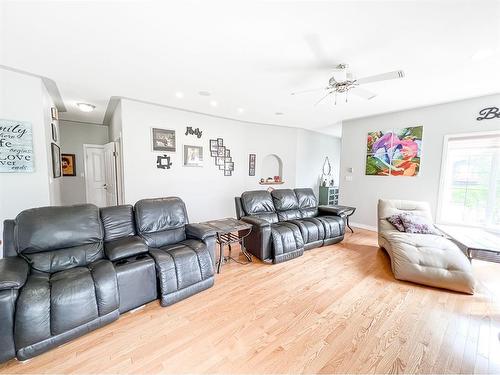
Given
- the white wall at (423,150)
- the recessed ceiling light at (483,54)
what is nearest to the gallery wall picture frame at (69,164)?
the white wall at (423,150)

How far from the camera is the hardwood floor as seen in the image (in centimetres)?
149

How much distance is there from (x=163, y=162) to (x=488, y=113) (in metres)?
5.61

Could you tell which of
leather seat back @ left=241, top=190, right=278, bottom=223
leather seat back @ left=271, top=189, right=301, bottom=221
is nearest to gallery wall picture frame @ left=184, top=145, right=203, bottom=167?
leather seat back @ left=241, top=190, right=278, bottom=223

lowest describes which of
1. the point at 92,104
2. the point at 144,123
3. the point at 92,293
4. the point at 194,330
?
the point at 194,330

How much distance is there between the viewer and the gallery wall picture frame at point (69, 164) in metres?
5.36

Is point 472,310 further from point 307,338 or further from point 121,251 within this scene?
point 121,251

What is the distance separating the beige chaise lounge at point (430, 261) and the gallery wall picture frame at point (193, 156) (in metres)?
3.73

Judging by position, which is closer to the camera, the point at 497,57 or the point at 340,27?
the point at 340,27

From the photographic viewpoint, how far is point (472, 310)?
6.77ft

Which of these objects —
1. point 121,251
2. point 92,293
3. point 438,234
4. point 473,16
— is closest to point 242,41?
point 473,16

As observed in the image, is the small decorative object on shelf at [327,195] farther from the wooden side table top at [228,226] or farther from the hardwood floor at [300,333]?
the wooden side table top at [228,226]

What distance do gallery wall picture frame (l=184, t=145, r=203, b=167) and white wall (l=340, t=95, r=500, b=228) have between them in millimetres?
3433

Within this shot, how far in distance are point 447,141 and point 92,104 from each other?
21.4ft

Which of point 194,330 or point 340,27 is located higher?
point 340,27
